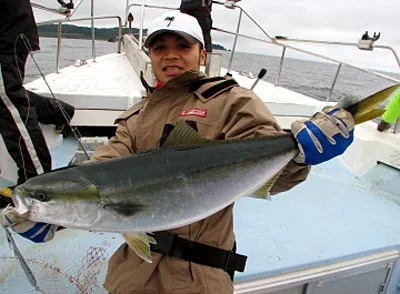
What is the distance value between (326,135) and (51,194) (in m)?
0.92

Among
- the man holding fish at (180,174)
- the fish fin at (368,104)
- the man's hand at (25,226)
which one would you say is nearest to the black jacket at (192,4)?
the man holding fish at (180,174)

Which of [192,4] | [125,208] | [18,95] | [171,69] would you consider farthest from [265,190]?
[192,4]

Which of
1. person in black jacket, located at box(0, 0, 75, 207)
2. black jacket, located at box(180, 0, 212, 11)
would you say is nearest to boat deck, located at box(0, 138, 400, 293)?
person in black jacket, located at box(0, 0, 75, 207)

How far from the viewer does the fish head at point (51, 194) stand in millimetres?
1149

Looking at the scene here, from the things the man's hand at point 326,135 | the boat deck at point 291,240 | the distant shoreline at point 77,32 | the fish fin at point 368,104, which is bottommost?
the boat deck at point 291,240

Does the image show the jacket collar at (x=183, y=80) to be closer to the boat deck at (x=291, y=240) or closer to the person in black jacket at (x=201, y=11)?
the boat deck at (x=291, y=240)

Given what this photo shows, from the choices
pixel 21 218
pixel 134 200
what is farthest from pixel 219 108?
pixel 21 218

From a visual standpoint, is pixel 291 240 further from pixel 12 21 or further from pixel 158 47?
pixel 12 21

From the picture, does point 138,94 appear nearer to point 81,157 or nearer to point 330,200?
point 81,157

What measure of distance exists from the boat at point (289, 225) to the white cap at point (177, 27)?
90 cm

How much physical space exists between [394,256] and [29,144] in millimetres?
2817

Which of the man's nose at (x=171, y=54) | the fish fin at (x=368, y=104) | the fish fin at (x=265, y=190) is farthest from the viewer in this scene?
the man's nose at (x=171, y=54)

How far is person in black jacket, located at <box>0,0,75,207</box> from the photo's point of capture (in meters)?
2.75

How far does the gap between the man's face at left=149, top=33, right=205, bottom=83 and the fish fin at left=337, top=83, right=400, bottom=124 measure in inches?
26.8
